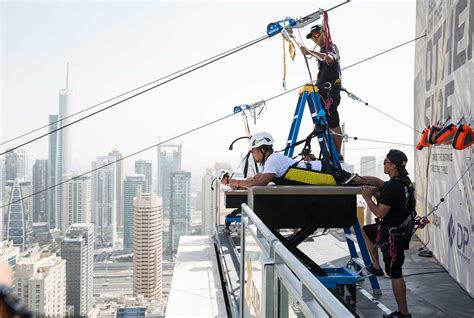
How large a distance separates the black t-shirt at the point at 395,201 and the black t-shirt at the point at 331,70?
1.38 meters

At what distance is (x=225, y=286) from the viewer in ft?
16.7

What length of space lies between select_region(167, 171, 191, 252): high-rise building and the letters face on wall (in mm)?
39653

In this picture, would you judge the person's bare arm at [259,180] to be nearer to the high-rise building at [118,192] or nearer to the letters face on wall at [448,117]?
the letters face on wall at [448,117]

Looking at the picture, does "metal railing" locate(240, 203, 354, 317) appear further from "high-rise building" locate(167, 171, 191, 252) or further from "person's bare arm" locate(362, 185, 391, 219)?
"high-rise building" locate(167, 171, 191, 252)

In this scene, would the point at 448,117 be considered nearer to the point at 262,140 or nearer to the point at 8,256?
the point at 262,140

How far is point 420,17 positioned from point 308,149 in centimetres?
436

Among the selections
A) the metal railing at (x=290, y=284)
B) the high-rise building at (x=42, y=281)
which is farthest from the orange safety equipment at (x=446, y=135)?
the high-rise building at (x=42, y=281)

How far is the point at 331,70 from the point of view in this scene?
14.2 feet

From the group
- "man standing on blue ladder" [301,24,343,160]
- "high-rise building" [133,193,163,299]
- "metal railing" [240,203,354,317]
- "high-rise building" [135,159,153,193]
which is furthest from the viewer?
"high-rise building" [135,159,153,193]

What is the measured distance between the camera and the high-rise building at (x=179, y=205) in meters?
46.6

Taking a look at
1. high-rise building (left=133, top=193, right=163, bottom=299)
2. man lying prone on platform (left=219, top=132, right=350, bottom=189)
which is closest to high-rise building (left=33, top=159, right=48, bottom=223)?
high-rise building (left=133, top=193, right=163, bottom=299)

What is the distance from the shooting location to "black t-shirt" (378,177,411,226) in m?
3.30

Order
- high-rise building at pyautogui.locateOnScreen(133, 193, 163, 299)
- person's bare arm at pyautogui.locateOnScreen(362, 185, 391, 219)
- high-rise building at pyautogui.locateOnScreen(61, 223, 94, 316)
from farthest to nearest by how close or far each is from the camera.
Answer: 1. high-rise building at pyautogui.locateOnScreen(133, 193, 163, 299)
2. high-rise building at pyautogui.locateOnScreen(61, 223, 94, 316)
3. person's bare arm at pyautogui.locateOnScreen(362, 185, 391, 219)

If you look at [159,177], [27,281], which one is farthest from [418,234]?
[159,177]
